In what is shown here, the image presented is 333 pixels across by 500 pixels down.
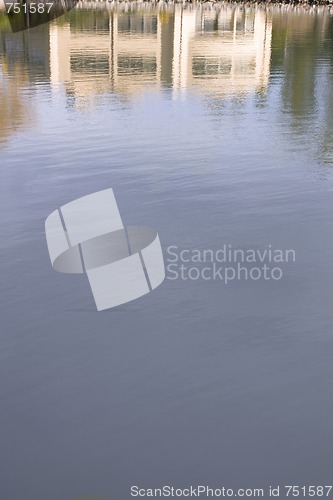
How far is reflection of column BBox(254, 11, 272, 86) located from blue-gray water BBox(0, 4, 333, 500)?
17.9ft

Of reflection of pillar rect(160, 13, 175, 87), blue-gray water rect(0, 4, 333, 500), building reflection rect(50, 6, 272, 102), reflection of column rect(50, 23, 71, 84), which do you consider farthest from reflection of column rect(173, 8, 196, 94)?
blue-gray water rect(0, 4, 333, 500)

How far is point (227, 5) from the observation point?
61.2 m

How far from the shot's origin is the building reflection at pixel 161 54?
20.5 metres

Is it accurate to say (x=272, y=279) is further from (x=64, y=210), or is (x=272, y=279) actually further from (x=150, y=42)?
(x=150, y=42)

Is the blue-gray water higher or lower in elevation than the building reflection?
higher

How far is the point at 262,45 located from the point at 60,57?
1181cm

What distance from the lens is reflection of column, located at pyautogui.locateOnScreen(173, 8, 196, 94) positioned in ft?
72.6

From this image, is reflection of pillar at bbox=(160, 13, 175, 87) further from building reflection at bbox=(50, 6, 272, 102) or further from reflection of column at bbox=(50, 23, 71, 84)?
reflection of column at bbox=(50, 23, 71, 84)

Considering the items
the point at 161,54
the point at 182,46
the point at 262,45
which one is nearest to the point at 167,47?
the point at 182,46

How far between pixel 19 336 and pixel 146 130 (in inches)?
338

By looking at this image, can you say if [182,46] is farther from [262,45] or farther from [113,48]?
[262,45]

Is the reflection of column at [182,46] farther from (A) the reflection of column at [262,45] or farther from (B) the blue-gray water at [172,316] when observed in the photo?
(B) the blue-gray water at [172,316]

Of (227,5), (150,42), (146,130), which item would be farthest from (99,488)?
(227,5)

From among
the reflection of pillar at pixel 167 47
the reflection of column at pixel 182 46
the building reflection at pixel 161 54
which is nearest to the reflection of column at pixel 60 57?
the building reflection at pixel 161 54
